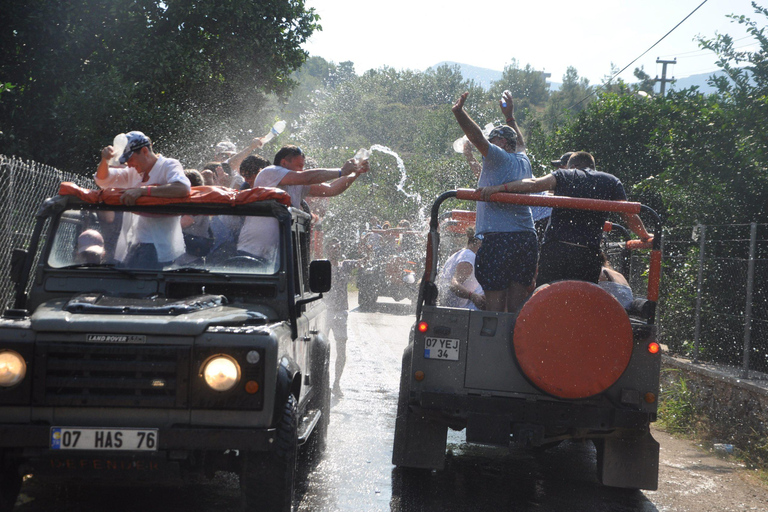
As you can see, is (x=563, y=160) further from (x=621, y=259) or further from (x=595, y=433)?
(x=595, y=433)

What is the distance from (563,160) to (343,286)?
3.59 meters

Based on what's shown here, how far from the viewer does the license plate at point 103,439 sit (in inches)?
170

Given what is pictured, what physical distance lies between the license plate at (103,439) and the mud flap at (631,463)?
3.38 metres

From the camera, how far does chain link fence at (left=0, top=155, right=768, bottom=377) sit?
332 inches

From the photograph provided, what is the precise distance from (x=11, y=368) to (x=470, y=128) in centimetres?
339

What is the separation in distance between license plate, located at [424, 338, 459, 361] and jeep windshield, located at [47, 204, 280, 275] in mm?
1209

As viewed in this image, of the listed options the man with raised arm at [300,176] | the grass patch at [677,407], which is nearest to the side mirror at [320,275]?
the man with raised arm at [300,176]

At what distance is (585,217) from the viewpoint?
6418 millimetres

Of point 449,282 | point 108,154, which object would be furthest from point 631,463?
point 108,154

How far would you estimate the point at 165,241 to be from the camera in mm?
5543

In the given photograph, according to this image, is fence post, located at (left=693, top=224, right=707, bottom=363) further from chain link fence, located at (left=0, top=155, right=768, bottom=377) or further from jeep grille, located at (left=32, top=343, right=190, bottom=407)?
jeep grille, located at (left=32, top=343, right=190, bottom=407)

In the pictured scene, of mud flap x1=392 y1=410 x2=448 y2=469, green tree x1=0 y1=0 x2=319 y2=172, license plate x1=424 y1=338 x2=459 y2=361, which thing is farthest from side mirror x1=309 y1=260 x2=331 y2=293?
green tree x1=0 y1=0 x2=319 y2=172

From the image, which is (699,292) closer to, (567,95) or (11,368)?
(11,368)

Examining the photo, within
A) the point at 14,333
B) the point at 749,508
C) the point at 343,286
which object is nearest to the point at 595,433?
the point at 749,508
